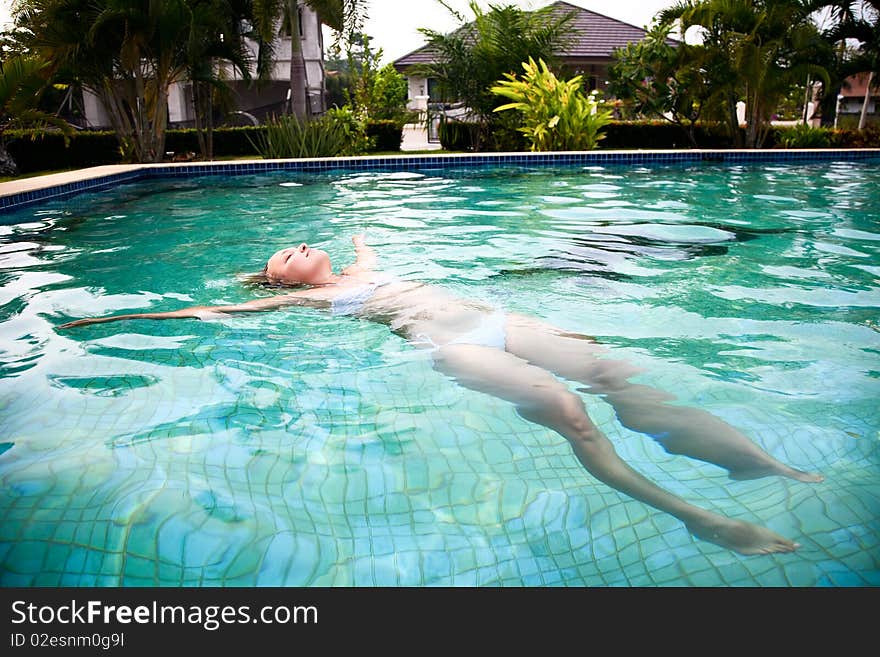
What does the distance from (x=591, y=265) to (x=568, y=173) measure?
290 inches

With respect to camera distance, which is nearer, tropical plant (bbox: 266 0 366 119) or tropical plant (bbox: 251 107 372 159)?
tropical plant (bbox: 251 107 372 159)

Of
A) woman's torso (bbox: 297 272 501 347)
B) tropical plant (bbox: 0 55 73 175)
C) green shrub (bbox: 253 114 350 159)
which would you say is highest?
tropical plant (bbox: 0 55 73 175)

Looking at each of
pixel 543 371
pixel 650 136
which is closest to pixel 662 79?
pixel 650 136

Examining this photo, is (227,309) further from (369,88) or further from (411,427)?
(369,88)

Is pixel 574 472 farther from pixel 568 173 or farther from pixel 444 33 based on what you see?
pixel 444 33

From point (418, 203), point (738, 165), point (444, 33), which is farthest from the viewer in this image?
point (444, 33)

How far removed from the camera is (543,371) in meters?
3.11

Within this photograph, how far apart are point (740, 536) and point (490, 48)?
619 inches

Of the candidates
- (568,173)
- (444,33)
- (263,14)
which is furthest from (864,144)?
(263,14)

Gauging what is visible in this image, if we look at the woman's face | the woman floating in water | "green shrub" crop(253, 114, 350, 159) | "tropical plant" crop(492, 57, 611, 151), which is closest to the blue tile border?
"green shrub" crop(253, 114, 350, 159)

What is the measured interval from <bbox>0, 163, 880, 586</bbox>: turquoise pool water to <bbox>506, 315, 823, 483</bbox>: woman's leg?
0.08m

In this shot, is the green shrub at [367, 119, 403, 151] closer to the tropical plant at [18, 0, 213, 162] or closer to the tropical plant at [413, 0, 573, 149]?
the tropical plant at [413, 0, 573, 149]

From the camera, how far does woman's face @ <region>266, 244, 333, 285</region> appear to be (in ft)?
14.5

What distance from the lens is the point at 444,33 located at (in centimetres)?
1631
